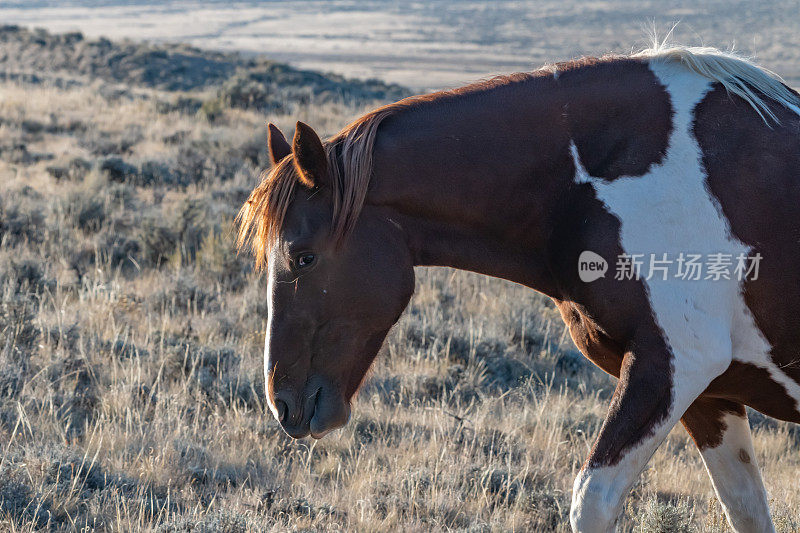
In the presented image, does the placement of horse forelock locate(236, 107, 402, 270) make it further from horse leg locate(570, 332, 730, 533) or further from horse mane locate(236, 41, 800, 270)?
horse leg locate(570, 332, 730, 533)

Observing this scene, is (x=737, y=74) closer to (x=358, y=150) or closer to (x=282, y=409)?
(x=358, y=150)

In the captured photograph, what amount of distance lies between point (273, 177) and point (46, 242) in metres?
5.04

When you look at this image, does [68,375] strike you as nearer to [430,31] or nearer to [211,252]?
[211,252]

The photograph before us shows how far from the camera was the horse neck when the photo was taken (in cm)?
280

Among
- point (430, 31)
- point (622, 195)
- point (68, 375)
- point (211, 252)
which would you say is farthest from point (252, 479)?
point (430, 31)

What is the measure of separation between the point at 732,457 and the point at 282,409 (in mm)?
1861

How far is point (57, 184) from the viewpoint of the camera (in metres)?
9.23

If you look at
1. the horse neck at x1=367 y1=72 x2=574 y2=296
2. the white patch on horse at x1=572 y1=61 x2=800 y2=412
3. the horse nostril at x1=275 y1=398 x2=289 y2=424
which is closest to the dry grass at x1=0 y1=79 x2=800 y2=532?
the horse nostril at x1=275 y1=398 x2=289 y2=424

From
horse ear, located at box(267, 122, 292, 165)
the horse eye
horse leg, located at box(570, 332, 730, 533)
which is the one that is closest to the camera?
horse leg, located at box(570, 332, 730, 533)

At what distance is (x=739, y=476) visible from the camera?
3215 millimetres

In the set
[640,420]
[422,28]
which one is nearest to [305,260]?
[640,420]

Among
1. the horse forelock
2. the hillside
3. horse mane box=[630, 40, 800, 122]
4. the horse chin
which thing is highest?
horse mane box=[630, 40, 800, 122]

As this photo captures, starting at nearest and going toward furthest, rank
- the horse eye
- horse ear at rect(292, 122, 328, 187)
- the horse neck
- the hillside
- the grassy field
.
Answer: horse ear at rect(292, 122, 328, 187), the horse eye, the horse neck, the grassy field, the hillside

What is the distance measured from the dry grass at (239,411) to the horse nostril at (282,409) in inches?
32.2
